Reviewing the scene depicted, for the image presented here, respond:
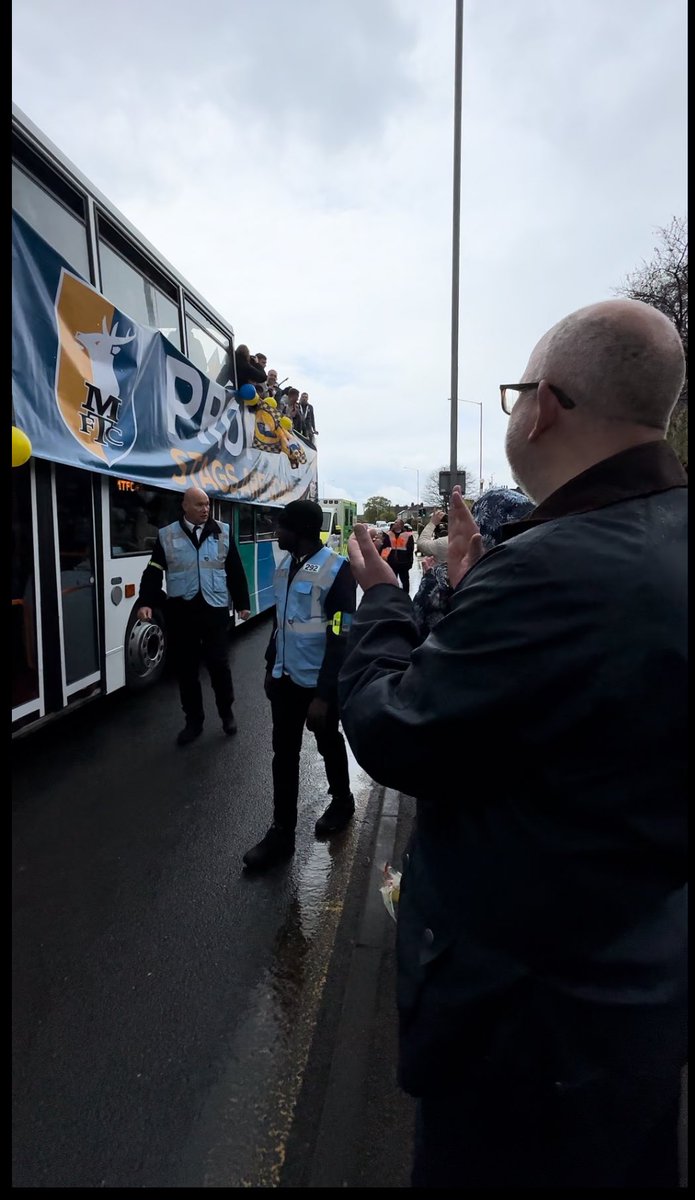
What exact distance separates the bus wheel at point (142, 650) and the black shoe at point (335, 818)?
2.41 meters

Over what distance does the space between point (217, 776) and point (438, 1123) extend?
3.51 m

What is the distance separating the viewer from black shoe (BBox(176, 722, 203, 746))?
4910 millimetres

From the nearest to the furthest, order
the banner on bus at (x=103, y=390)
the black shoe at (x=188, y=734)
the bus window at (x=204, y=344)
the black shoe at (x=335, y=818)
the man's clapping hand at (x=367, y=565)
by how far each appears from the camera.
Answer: the man's clapping hand at (x=367, y=565)
the black shoe at (x=335, y=818)
the banner on bus at (x=103, y=390)
the black shoe at (x=188, y=734)
the bus window at (x=204, y=344)

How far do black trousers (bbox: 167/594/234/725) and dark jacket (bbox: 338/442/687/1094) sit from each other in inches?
155

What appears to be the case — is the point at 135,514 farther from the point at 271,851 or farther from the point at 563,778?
the point at 563,778

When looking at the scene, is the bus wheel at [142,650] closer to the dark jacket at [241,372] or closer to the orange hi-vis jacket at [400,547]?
the dark jacket at [241,372]

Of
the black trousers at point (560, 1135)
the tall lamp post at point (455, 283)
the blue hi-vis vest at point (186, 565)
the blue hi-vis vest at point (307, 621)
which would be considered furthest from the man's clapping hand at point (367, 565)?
the tall lamp post at point (455, 283)

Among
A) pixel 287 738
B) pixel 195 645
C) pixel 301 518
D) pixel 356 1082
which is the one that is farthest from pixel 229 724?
pixel 356 1082

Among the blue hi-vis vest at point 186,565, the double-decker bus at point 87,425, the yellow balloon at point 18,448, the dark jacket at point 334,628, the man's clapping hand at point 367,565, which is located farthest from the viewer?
the blue hi-vis vest at point 186,565

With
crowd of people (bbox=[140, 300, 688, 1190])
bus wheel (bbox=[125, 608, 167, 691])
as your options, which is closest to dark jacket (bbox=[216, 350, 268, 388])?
bus wheel (bbox=[125, 608, 167, 691])

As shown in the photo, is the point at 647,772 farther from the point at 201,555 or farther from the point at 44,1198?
the point at 201,555

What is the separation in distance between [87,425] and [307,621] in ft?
9.10

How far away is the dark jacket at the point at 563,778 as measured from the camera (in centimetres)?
84

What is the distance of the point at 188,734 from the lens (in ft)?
16.3
